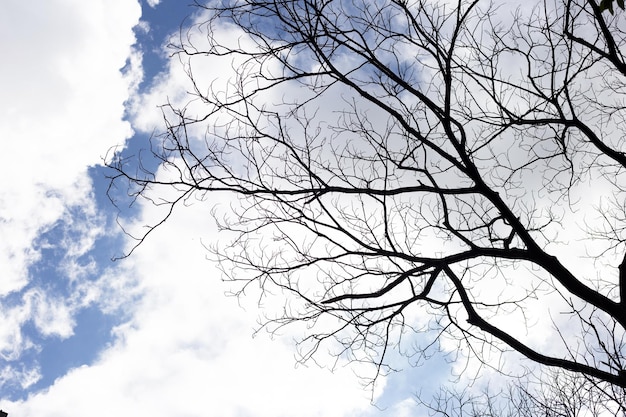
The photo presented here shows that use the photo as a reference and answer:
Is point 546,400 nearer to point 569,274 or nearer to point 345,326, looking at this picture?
point 569,274

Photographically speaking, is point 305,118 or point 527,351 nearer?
point 527,351

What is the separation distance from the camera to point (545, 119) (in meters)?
4.75

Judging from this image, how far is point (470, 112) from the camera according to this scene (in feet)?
15.6

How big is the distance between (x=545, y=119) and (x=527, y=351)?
2.32 m

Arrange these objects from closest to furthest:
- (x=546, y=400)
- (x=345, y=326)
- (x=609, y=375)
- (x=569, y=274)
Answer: (x=609, y=375) < (x=569, y=274) < (x=345, y=326) < (x=546, y=400)

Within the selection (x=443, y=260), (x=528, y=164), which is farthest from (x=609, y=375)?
(x=528, y=164)

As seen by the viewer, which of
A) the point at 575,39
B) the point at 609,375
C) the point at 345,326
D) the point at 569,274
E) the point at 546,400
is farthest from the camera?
the point at 546,400

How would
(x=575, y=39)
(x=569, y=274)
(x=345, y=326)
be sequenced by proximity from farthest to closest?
(x=345, y=326) → (x=575, y=39) → (x=569, y=274)

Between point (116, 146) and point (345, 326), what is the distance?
2.86m

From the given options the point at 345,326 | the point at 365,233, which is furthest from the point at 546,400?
the point at 365,233

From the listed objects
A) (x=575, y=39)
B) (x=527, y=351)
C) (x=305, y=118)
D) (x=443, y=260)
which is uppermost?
(x=575, y=39)

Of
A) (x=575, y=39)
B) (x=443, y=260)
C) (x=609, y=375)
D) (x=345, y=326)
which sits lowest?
(x=609, y=375)

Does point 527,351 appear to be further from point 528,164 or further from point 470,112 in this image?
point 470,112

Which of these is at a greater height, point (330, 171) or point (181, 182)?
point (330, 171)
